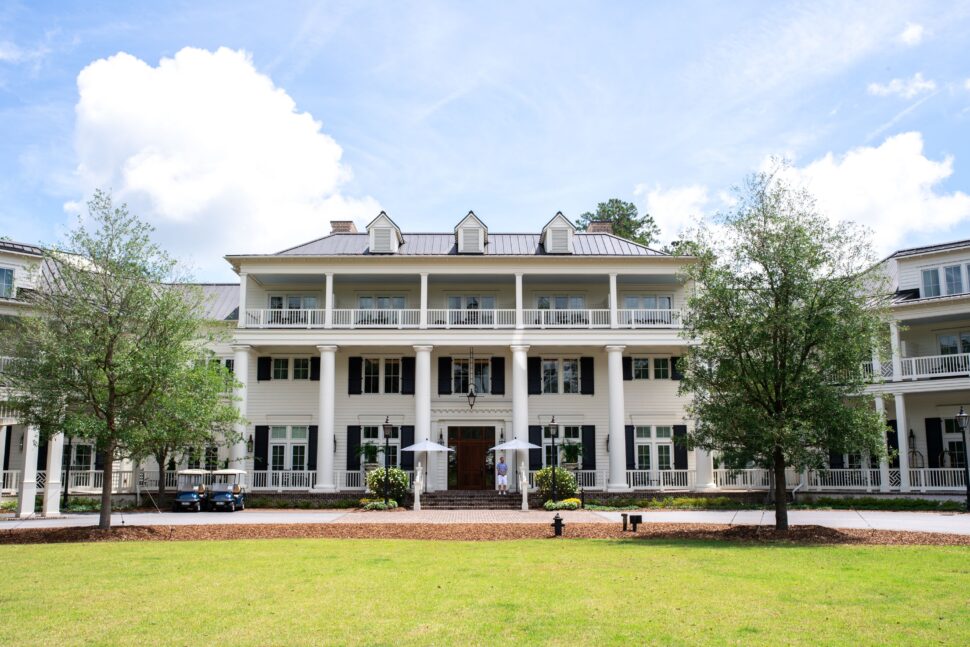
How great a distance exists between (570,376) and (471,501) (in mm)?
7319

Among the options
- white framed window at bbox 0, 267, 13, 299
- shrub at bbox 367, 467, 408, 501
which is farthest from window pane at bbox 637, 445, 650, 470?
white framed window at bbox 0, 267, 13, 299

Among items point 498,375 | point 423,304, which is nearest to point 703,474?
point 498,375

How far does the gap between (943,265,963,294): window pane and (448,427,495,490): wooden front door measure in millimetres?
18032

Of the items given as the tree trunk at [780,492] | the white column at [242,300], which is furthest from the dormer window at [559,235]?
the tree trunk at [780,492]

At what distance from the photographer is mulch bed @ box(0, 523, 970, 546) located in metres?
16.4

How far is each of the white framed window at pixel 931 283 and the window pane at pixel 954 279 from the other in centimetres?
31

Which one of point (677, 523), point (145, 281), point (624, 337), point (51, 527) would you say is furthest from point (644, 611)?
point (624, 337)

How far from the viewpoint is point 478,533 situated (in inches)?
714

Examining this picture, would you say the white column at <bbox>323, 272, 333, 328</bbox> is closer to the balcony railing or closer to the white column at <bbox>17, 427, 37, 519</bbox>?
the balcony railing

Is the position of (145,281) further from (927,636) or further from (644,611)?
(927,636)

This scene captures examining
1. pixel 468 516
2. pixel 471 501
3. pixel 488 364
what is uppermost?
pixel 488 364

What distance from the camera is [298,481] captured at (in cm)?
2997

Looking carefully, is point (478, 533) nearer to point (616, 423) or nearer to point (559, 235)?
point (616, 423)

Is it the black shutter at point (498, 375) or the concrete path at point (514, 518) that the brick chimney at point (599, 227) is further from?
the concrete path at point (514, 518)
